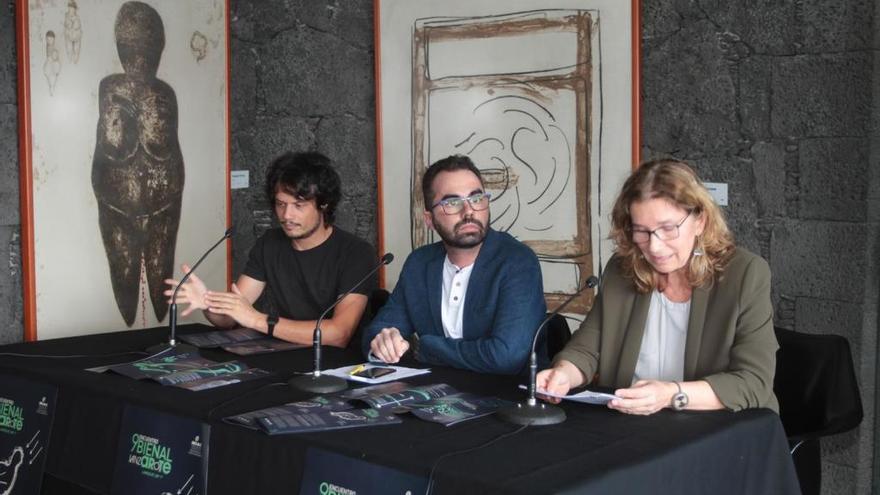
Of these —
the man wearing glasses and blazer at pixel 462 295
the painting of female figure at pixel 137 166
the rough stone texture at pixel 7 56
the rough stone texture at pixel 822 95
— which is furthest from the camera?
the painting of female figure at pixel 137 166

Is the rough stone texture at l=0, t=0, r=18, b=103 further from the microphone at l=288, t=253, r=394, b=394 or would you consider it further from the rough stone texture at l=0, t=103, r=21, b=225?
the microphone at l=288, t=253, r=394, b=394

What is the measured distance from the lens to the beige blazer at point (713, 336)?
6.72 ft

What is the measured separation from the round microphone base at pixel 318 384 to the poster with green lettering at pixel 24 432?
69 centimetres

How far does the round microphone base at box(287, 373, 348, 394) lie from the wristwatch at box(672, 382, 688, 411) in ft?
2.64

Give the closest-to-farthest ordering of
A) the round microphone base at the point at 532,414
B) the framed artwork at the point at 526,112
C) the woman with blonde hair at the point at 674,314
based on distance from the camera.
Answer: the round microphone base at the point at 532,414
the woman with blonde hair at the point at 674,314
the framed artwork at the point at 526,112

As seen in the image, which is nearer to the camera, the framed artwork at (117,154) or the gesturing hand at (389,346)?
the gesturing hand at (389,346)

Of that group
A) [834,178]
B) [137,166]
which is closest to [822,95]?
[834,178]

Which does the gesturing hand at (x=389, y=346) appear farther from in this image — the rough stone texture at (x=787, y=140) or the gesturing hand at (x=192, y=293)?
the rough stone texture at (x=787, y=140)

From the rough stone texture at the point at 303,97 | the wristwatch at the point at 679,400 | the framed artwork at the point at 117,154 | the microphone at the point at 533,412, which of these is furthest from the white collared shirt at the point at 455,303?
the framed artwork at the point at 117,154

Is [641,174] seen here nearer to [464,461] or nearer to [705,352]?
[705,352]

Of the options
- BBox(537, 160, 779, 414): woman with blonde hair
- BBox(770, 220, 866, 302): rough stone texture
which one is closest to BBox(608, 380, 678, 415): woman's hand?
BBox(537, 160, 779, 414): woman with blonde hair

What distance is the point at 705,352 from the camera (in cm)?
219

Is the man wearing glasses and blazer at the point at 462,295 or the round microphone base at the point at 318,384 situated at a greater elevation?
the man wearing glasses and blazer at the point at 462,295

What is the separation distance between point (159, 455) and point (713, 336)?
135cm
